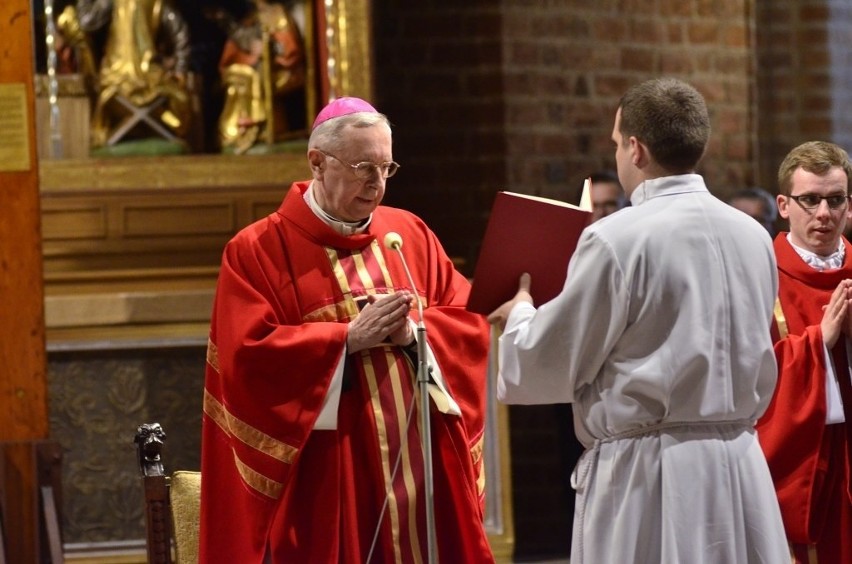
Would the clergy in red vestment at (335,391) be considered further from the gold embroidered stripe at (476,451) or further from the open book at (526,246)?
the open book at (526,246)

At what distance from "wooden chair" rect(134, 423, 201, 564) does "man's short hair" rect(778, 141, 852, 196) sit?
1.76m

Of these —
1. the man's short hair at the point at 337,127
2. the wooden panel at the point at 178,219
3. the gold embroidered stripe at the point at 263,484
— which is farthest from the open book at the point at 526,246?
the wooden panel at the point at 178,219

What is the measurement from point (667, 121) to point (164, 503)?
1.70 metres

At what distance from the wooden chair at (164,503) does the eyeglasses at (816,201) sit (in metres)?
1.76

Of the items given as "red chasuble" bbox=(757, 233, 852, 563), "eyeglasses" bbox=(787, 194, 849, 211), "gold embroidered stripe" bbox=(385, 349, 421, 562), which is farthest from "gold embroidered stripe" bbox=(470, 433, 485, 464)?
"eyeglasses" bbox=(787, 194, 849, 211)

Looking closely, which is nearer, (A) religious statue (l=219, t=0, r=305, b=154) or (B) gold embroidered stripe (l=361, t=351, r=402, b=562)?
(B) gold embroidered stripe (l=361, t=351, r=402, b=562)

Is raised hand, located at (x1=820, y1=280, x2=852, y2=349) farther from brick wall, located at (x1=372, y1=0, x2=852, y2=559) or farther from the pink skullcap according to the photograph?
brick wall, located at (x1=372, y1=0, x2=852, y2=559)

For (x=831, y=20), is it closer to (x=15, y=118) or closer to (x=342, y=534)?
(x=15, y=118)

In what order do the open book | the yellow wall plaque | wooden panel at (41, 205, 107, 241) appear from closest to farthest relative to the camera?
1. the open book
2. the yellow wall plaque
3. wooden panel at (41, 205, 107, 241)

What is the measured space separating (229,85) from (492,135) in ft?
4.33

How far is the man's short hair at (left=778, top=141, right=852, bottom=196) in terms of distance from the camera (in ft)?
13.0

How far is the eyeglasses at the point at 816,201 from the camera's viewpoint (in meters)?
3.96

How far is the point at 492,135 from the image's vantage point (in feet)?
24.6

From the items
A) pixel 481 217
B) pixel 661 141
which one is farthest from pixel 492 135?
pixel 661 141
